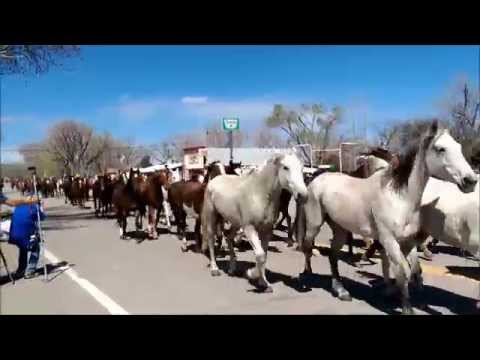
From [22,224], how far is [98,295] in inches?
84.3

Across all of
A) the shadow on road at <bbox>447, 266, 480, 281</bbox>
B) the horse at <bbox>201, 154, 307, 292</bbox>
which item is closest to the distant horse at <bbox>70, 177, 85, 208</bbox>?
the horse at <bbox>201, 154, 307, 292</bbox>

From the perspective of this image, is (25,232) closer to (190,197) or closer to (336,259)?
(190,197)

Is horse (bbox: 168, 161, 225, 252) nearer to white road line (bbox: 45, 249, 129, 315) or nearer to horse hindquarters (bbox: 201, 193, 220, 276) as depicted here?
horse hindquarters (bbox: 201, 193, 220, 276)

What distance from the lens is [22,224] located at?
24.3 feet

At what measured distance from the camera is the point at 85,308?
5.79 metres

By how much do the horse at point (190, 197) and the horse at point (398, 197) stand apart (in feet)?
13.9

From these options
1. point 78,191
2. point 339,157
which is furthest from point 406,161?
point 78,191

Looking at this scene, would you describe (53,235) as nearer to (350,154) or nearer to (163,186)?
(163,186)

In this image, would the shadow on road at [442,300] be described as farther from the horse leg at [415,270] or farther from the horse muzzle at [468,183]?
the horse muzzle at [468,183]

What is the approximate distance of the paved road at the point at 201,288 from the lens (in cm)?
567

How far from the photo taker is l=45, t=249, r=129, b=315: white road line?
5.67 m

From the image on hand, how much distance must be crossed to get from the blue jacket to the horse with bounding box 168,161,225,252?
12.2 feet
